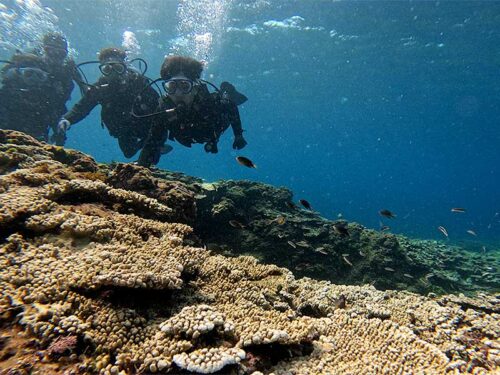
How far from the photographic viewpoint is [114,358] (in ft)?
7.34

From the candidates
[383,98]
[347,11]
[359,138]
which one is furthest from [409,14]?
[359,138]

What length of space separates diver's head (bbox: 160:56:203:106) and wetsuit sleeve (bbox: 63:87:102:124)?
333 centimetres

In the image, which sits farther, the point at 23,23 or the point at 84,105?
the point at 23,23

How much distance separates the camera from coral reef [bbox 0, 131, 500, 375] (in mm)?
2221

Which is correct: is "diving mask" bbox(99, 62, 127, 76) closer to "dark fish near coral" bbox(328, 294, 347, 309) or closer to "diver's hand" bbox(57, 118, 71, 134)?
"diver's hand" bbox(57, 118, 71, 134)

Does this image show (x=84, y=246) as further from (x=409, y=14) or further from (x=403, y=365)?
(x=409, y=14)

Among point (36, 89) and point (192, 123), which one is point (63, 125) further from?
point (192, 123)

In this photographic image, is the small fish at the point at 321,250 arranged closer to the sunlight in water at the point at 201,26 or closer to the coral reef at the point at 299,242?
the coral reef at the point at 299,242

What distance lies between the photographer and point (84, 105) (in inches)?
411

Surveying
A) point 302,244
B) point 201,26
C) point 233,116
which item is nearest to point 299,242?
point 302,244

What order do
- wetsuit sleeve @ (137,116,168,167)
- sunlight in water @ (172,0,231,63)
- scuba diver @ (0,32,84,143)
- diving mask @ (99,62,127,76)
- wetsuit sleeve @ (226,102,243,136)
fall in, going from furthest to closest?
sunlight in water @ (172,0,231,63)
scuba diver @ (0,32,84,143)
diving mask @ (99,62,127,76)
wetsuit sleeve @ (226,102,243,136)
wetsuit sleeve @ (137,116,168,167)

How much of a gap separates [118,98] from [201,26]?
2354 cm

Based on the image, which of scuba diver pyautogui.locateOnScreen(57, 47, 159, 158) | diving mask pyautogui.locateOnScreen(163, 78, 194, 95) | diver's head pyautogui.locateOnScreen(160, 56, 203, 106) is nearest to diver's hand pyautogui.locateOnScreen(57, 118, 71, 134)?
scuba diver pyautogui.locateOnScreen(57, 47, 159, 158)

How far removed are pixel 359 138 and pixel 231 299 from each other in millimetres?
98359
